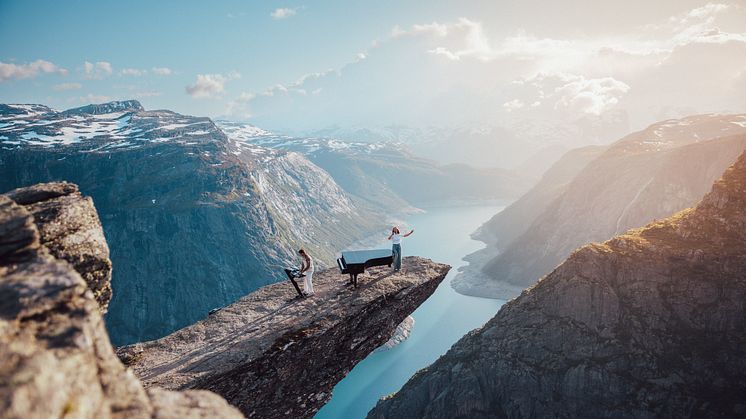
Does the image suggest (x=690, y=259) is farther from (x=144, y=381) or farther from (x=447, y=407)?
(x=144, y=381)

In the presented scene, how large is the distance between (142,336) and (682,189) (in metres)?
265

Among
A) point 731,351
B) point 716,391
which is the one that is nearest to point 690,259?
point 731,351

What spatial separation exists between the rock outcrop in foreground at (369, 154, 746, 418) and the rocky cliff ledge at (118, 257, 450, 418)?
59.8 metres

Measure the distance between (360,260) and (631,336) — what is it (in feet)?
219

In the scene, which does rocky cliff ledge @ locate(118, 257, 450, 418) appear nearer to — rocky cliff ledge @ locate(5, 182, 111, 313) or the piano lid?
the piano lid

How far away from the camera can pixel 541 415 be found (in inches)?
2803

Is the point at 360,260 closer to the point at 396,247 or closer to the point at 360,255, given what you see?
the point at 360,255

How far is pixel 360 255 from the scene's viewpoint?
25.7m

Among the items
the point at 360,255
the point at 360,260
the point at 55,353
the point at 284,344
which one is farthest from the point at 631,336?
the point at 55,353

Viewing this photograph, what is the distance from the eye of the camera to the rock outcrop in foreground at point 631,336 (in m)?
60.3

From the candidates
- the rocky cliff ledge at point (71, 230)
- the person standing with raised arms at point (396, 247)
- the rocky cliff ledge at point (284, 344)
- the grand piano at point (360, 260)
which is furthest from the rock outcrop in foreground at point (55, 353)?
the person standing with raised arms at point (396, 247)

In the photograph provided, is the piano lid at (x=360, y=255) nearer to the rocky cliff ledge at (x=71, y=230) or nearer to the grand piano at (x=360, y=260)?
the grand piano at (x=360, y=260)

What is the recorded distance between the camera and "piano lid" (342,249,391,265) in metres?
24.9

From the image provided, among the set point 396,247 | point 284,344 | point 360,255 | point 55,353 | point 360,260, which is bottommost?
point 284,344
